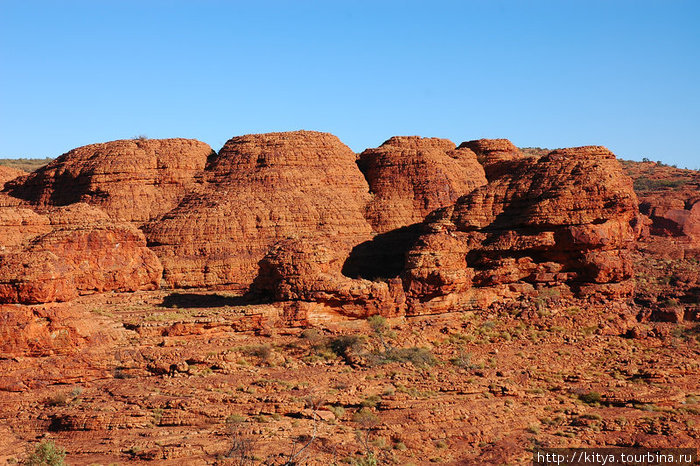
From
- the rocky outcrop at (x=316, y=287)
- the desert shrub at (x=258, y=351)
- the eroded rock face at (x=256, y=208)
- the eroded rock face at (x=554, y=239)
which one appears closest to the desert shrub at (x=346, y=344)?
the rocky outcrop at (x=316, y=287)

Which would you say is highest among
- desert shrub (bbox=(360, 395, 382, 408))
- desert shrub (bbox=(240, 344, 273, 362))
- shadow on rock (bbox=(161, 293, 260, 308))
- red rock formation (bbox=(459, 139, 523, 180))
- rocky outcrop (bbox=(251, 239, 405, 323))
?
red rock formation (bbox=(459, 139, 523, 180))

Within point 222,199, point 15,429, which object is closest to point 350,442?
point 15,429

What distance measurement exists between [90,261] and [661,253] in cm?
3415

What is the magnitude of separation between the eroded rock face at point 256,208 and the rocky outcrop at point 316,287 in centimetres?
367

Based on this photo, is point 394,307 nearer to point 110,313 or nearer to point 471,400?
point 471,400

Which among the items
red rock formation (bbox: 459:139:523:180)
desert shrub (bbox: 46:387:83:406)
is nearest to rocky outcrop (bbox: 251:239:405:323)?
desert shrub (bbox: 46:387:83:406)

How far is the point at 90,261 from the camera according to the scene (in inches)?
1455

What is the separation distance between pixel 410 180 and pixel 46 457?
95.0 feet

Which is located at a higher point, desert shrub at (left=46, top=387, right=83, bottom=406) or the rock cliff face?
the rock cliff face

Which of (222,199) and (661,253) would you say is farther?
(661,253)

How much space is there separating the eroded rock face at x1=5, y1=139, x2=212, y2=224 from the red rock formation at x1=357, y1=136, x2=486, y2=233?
9.45m

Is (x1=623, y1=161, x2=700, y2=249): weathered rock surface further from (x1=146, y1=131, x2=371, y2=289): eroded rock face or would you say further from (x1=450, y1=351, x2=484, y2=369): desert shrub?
(x1=450, y1=351, x2=484, y2=369): desert shrub

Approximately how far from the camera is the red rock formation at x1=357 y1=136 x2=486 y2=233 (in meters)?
46.3

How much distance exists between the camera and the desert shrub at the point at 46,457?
866 inches
